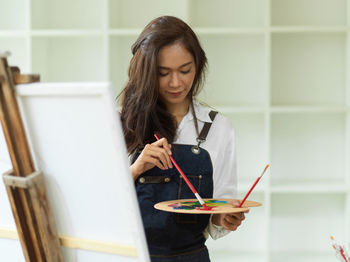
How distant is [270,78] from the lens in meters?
3.01

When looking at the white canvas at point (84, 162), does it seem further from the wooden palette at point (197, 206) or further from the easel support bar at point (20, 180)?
the wooden palette at point (197, 206)

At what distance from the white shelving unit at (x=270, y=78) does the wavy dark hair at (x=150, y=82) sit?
1.28 m

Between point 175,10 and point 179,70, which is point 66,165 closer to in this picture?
point 179,70

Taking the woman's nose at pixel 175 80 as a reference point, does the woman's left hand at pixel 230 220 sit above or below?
below

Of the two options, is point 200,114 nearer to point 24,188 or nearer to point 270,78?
point 24,188

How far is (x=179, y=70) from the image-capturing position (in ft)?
5.46

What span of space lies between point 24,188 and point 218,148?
88 cm

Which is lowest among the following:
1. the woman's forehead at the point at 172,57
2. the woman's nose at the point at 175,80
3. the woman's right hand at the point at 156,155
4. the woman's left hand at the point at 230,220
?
the woman's left hand at the point at 230,220

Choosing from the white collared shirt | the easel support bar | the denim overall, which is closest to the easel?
the easel support bar

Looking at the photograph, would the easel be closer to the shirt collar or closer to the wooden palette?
the wooden palette

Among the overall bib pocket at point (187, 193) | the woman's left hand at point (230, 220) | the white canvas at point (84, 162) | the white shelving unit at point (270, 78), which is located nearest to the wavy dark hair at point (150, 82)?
the overall bib pocket at point (187, 193)

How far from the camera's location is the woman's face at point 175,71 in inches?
64.7

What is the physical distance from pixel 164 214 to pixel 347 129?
1.66m

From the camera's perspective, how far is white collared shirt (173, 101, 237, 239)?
1778 millimetres
